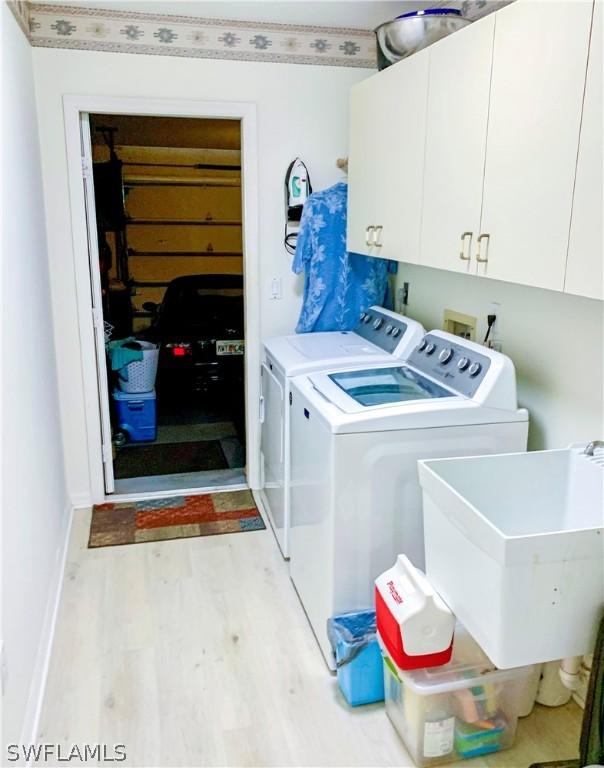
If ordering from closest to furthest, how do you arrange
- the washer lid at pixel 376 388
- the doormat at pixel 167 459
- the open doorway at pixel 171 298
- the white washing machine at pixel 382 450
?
1. the white washing machine at pixel 382 450
2. the washer lid at pixel 376 388
3. the doormat at pixel 167 459
4. the open doorway at pixel 171 298

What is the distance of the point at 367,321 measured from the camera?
3.18 metres

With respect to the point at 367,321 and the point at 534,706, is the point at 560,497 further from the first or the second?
the point at 367,321

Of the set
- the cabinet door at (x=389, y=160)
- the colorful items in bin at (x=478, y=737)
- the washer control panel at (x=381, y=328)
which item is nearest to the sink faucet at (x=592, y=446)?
the colorful items in bin at (x=478, y=737)

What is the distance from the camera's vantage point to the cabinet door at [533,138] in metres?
1.52

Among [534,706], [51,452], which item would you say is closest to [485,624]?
[534,706]

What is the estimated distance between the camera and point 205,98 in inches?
121

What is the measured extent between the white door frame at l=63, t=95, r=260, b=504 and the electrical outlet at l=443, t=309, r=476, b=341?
1.09 meters

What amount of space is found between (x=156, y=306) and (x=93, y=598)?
4.07 meters

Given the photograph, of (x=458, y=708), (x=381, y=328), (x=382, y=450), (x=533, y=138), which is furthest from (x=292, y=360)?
(x=458, y=708)

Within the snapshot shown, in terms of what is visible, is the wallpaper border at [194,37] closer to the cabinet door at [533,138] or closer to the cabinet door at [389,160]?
the cabinet door at [389,160]

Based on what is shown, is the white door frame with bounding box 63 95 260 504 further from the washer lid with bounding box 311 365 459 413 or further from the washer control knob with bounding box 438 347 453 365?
the washer control knob with bounding box 438 347 453 365

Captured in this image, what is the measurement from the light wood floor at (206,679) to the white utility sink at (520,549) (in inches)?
24.4

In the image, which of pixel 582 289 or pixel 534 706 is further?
pixel 534 706

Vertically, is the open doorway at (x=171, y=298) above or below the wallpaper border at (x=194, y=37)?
below
